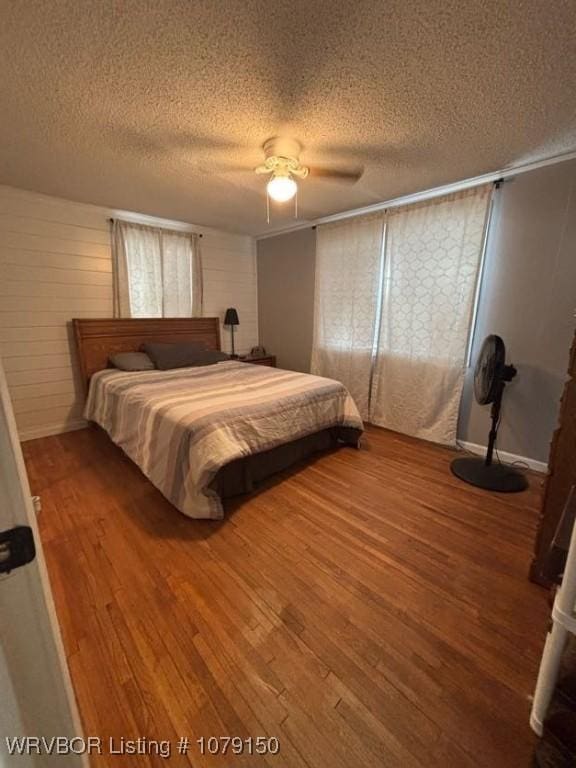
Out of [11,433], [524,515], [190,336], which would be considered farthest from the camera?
[190,336]

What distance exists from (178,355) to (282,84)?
264 cm

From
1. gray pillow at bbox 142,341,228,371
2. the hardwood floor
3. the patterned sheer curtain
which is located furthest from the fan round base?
the patterned sheer curtain

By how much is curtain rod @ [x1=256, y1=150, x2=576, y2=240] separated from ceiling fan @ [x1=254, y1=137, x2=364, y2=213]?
3.74 feet

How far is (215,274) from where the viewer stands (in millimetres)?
4414

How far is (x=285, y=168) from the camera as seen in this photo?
7.04 ft

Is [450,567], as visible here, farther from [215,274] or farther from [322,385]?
[215,274]

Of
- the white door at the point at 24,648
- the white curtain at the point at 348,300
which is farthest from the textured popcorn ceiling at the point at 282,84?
the white door at the point at 24,648

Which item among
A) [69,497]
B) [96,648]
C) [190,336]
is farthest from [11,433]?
[190,336]

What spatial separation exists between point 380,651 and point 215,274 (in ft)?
14.1

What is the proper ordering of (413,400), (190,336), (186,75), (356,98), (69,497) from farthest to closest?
(190,336), (413,400), (69,497), (356,98), (186,75)

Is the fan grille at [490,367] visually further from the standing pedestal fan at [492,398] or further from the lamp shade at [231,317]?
the lamp shade at [231,317]

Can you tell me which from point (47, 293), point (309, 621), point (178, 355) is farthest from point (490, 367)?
point (47, 293)

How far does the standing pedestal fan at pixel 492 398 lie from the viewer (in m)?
2.33

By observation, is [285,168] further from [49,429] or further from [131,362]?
[49,429]
